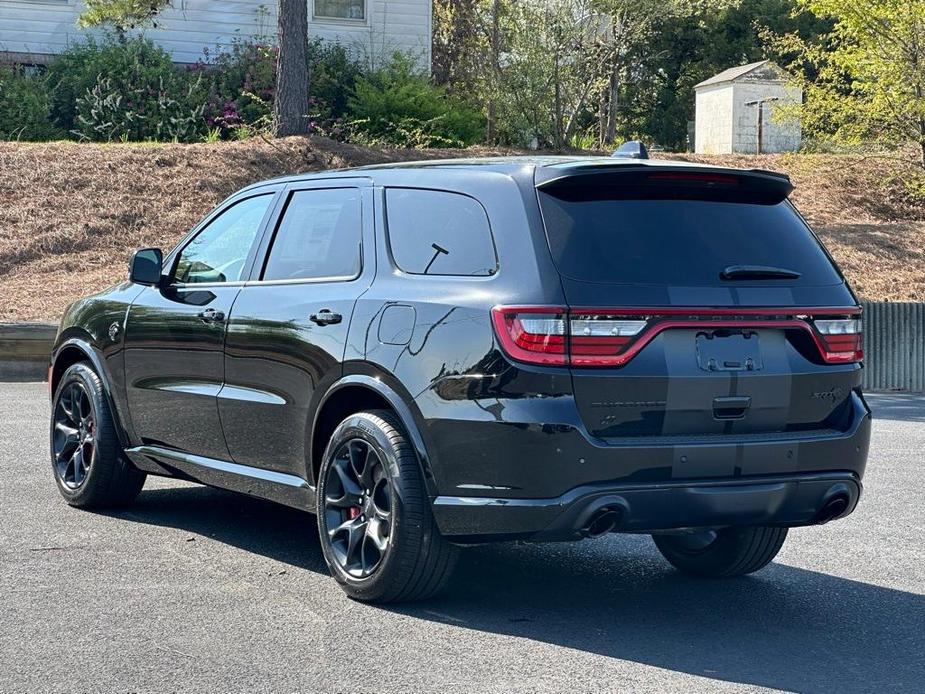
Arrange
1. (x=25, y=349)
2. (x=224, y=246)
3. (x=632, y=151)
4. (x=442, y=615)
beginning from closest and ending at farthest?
(x=442, y=615)
(x=632, y=151)
(x=224, y=246)
(x=25, y=349)

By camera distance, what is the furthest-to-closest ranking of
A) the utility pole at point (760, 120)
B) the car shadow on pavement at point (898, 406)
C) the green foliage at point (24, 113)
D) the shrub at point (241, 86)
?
the utility pole at point (760, 120), the shrub at point (241, 86), the green foliage at point (24, 113), the car shadow on pavement at point (898, 406)

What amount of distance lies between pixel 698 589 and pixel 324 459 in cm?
181

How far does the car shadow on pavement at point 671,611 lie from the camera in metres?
5.35

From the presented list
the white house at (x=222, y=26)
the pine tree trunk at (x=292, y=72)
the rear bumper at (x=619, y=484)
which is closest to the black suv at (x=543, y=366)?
the rear bumper at (x=619, y=484)

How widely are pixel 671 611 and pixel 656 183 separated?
1.78 meters

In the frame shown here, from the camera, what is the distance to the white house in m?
27.7

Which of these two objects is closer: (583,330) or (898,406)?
(583,330)

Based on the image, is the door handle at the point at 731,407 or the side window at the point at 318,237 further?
the side window at the point at 318,237

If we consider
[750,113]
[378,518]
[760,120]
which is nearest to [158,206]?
[760,120]

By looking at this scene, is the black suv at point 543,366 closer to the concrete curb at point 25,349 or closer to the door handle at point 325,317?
the door handle at point 325,317

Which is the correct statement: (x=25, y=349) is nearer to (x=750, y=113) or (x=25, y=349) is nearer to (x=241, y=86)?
(x=241, y=86)

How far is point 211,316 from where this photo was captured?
23.2 feet

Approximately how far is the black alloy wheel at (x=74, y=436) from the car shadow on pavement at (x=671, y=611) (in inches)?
19.2

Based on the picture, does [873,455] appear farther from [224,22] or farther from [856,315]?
[224,22]
